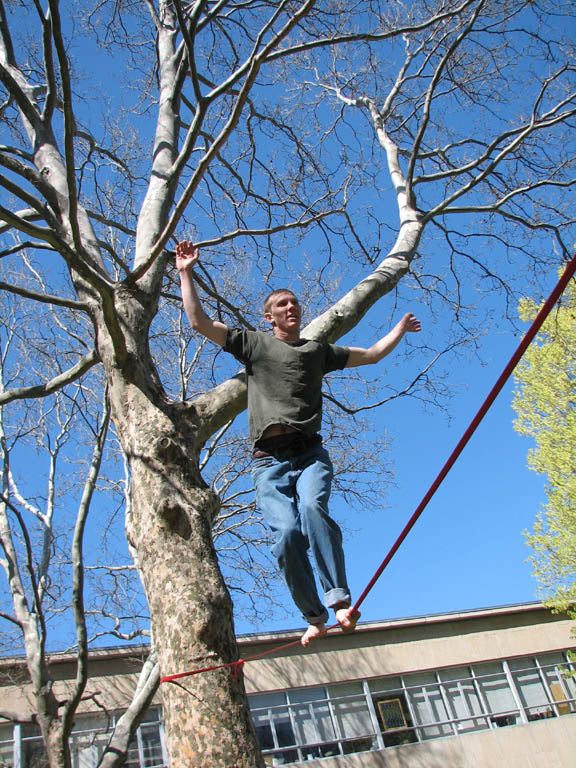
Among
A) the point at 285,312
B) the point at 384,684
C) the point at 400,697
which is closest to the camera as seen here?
the point at 285,312

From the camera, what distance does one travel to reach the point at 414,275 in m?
7.70

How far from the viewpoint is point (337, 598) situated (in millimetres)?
2873

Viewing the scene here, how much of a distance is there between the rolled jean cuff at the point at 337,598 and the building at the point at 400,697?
12.5m

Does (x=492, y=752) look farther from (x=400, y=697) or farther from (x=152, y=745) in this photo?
(x=152, y=745)

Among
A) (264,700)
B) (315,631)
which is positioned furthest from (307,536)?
(264,700)

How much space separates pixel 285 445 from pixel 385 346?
0.96m

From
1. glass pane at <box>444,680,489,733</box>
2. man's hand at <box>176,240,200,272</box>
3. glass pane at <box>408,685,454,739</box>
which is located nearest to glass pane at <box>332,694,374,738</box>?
glass pane at <box>408,685,454,739</box>

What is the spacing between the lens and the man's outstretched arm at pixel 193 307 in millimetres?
3465

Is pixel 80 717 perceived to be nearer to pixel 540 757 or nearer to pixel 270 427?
pixel 540 757

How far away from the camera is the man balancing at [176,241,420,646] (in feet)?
9.70

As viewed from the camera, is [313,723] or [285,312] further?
[313,723]

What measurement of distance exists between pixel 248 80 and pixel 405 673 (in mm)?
16437

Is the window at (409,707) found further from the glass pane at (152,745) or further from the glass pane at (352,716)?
the glass pane at (152,745)

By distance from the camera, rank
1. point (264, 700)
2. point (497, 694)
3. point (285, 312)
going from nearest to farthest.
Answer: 1. point (285, 312)
2. point (264, 700)
3. point (497, 694)
